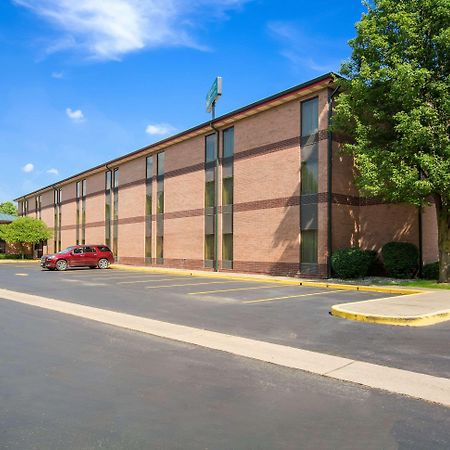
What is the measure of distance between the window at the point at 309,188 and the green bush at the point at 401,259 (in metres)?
3.27

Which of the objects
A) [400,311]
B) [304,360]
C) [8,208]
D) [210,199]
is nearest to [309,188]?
[210,199]

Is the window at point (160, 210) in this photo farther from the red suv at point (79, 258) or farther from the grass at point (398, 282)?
the grass at point (398, 282)

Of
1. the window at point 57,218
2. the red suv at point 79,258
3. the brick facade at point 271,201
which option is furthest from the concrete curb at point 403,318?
the window at point 57,218

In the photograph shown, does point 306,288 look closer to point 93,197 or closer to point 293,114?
point 293,114

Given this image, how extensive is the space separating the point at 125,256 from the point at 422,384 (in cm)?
3309

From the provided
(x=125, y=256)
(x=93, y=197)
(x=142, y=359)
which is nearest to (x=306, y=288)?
(x=142, y=359)

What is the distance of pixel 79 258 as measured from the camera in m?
28.8

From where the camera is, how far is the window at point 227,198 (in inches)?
1029

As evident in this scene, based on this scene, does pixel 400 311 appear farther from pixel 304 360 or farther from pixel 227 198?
pixel 227 198

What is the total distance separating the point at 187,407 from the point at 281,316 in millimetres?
5907

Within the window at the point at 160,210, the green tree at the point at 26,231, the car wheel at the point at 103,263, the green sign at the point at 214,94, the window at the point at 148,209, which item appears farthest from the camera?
the green tree at the point at 26,231

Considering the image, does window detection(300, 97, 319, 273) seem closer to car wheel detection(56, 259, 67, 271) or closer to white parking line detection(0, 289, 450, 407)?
white parking line detection(0, 289, 450, 407)

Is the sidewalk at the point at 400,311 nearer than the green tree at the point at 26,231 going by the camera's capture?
Yes

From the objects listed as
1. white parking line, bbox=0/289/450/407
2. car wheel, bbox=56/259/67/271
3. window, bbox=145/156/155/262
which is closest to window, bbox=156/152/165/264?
window, bbox=145/156/155/262
